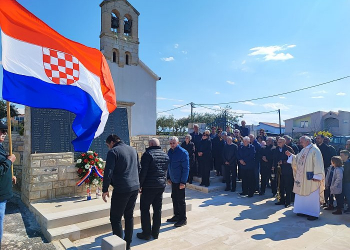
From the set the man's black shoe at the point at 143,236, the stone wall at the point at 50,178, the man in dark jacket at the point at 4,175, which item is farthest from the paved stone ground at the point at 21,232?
the man's black shoe at the point at 143,236

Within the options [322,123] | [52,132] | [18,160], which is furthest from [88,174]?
[322,123]

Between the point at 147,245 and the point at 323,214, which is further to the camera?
the point at 323,214

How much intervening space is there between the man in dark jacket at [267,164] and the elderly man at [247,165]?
1.56ft

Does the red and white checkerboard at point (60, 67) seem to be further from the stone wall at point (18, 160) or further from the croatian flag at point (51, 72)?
the stone wall at point (18, 160)

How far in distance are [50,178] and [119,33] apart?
9.89 metres

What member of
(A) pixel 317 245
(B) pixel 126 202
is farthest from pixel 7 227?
(A) pixel 317 245

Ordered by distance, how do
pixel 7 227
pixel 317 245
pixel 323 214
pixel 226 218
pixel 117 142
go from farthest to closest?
pixel 323 214
pixel 226 218
pixel 7 227
pixel 317 245
pixel 117 142

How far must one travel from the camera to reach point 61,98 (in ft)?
12.7

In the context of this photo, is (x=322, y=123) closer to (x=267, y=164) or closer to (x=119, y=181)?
(x=267, y=164)

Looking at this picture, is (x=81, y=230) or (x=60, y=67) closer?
(x=60, y=67)

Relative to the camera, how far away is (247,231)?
15.1 feet

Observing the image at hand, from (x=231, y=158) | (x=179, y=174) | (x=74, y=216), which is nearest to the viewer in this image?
(x=74, y=216)

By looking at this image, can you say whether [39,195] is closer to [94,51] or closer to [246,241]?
[94,51]

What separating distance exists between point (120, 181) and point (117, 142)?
60 cm
